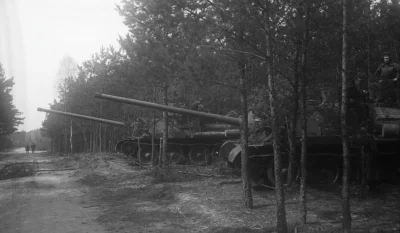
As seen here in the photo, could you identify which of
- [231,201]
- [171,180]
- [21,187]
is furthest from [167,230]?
[21,187]

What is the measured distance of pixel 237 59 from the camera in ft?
23.2

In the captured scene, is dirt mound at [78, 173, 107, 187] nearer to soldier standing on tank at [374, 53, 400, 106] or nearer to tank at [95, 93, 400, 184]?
tank at [95, 93, 400, 184]

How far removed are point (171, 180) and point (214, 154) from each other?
7.25 meters

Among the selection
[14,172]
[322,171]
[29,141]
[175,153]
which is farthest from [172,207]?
[29,141]

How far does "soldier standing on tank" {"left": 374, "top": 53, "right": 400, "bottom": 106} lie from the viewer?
9312mm

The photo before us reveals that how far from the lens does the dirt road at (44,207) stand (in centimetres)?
712

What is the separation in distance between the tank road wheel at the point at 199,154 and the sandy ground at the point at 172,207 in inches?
227

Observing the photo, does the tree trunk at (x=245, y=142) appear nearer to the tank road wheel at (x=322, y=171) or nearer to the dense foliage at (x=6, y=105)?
the tank road wheel at (x=322, y=171)

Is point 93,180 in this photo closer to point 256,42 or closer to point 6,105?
point 256,42

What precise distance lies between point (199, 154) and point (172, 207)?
10436mm

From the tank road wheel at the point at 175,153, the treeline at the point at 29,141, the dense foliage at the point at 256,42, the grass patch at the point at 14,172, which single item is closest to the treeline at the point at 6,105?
the grass patch at the point at 14,172

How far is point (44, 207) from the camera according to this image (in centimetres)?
905

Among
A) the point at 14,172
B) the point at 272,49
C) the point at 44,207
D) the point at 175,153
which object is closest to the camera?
the point at 272,49

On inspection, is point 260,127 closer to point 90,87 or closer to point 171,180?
point 171,180
